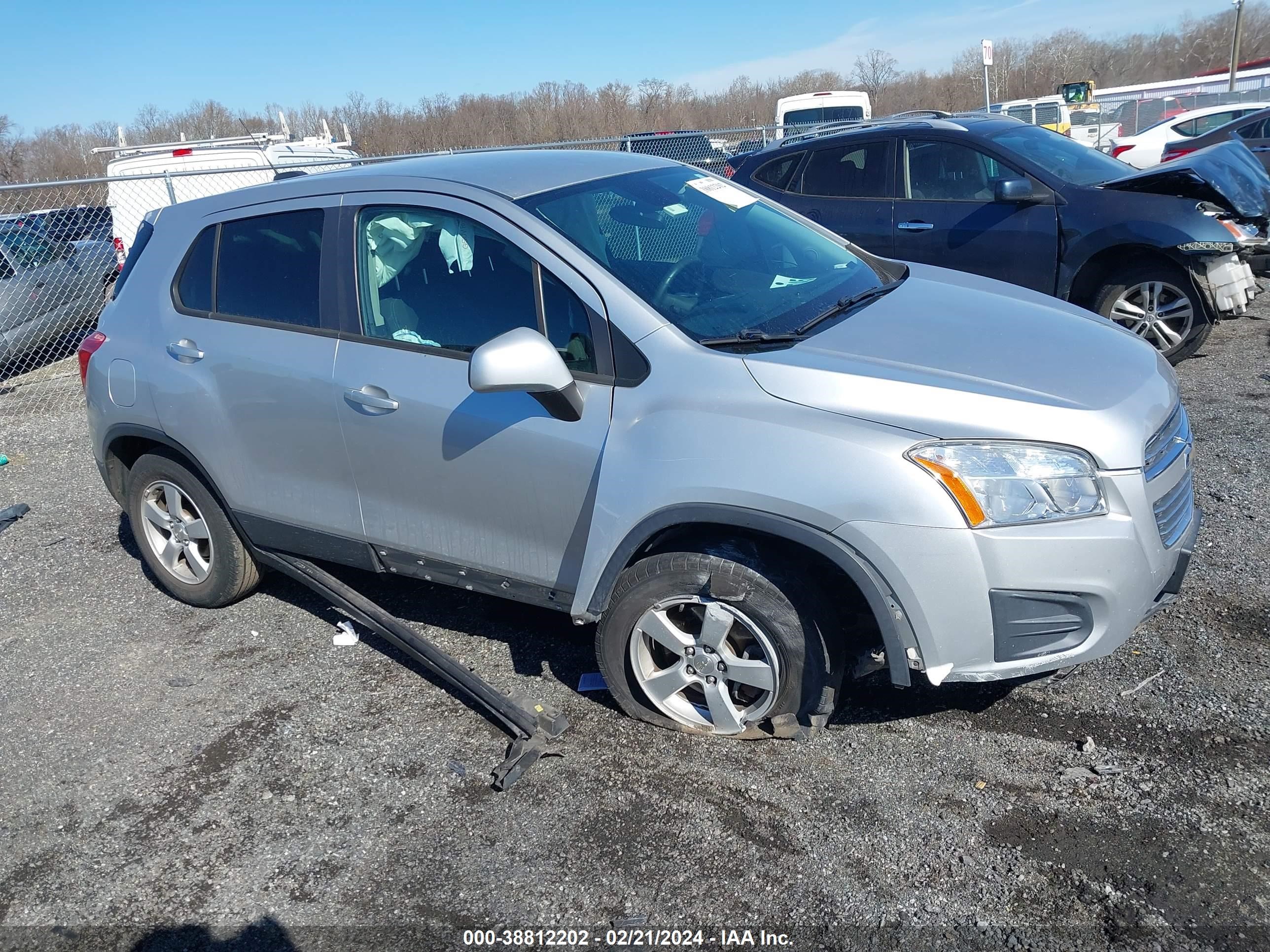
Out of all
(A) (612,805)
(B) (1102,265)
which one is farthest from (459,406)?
(B) (1102,265)

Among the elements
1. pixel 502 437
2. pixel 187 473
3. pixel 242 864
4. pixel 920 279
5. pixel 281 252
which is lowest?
pixel 242 864

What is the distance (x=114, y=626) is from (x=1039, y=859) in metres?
4.09

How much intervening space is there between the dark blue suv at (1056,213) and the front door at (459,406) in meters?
4.79

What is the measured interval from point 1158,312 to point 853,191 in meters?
2.42

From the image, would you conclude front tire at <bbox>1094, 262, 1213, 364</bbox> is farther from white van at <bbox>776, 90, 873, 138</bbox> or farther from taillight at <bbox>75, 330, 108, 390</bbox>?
white van at <bbox>776, 90, 873, 138</bbox>

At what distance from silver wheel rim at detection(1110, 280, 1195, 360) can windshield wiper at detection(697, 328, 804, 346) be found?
4802 millimetres

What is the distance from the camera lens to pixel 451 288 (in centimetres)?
356

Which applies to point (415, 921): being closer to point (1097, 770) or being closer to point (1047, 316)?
point (1097, 770)

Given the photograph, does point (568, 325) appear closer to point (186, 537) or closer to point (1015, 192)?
point (186, 537)

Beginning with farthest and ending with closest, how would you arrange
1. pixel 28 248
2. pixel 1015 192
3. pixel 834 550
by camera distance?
pixel 28 248 < pixel 1015 192 < pixel 834 550

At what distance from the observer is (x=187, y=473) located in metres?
4.41

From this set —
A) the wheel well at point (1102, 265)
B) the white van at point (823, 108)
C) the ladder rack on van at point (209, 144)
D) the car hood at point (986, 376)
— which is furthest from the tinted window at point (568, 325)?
the white van at point (823, 108)

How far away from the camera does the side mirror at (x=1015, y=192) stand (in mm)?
6902

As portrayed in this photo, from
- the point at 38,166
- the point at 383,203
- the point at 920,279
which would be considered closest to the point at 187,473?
the point at 383,203
